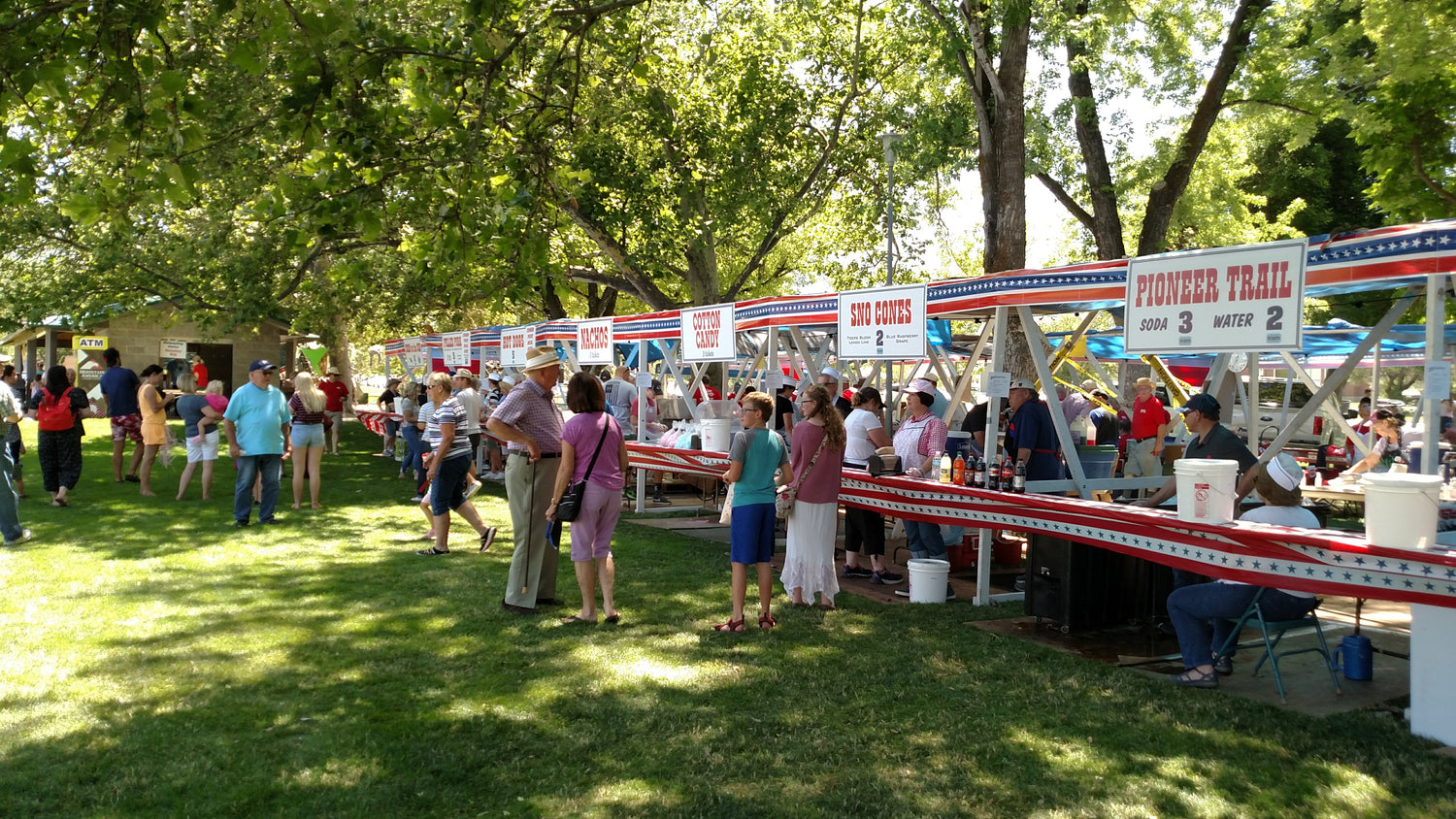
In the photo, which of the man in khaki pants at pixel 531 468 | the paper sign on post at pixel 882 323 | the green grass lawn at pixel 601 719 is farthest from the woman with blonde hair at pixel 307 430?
the paper sign on post at pixel 882 323

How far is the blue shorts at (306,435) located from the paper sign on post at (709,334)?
4566 millimetres

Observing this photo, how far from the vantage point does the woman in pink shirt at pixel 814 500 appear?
7852mm

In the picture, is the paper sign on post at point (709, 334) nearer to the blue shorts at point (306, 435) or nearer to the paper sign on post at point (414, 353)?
the blue shorts at point (306, 435)

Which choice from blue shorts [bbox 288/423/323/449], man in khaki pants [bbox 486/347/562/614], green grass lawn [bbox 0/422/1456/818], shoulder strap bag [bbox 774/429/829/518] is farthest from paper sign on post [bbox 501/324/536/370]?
shoulder strap bag [bbox 774/429/829/518]

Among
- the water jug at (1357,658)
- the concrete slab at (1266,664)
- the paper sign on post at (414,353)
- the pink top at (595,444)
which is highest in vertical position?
the paper sign on post at (414,353)

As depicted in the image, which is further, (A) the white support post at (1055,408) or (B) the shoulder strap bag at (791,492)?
(A) the white support post at (1055,408)

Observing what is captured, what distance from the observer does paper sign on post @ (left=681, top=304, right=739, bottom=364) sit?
37.7ft

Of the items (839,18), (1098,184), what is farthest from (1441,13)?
(839,18)

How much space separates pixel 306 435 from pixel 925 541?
7895 mm

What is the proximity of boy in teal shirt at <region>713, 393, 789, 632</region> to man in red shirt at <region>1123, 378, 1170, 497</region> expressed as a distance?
6.49m

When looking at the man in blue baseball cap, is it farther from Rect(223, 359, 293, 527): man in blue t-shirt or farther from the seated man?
Rect(223, 359, 293, 527): man in blue t-shirt

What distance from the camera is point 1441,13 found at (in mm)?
13906

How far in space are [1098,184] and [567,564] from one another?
10199 mm

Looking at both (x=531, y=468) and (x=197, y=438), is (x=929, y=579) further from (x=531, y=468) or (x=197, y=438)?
(x=197, y=438)
